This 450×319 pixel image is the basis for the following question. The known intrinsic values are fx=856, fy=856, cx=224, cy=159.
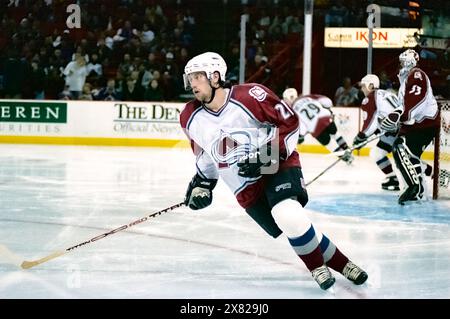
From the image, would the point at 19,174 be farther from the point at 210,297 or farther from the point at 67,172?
the point at 210,297

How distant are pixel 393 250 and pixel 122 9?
9.40m

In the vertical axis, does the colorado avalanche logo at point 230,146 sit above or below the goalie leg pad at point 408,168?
above

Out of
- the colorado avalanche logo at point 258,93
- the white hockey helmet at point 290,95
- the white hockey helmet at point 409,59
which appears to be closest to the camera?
the colorado avalanche logo at point 258,93

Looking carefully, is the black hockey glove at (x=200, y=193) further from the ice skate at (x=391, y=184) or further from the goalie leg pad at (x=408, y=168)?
the ice skate at (x=391, y=184)

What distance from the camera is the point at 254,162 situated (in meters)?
3.41

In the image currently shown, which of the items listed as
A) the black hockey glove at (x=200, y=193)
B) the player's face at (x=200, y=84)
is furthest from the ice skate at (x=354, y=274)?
the player's face at (x=200, y=84)

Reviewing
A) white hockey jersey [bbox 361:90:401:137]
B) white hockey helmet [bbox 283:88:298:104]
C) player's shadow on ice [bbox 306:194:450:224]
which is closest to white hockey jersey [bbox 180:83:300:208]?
player's shadow on ice [bbox 306:194:450:224]

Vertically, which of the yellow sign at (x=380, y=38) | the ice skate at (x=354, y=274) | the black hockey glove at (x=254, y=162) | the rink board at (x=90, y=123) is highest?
the yellow sign at (x=380, y=38)

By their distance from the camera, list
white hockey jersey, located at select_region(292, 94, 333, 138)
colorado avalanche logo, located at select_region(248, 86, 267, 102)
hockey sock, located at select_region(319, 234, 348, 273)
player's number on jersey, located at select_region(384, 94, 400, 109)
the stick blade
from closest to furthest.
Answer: colorado avalanche logo, located at select_region(248, 86, 267, 102), hockey sock, located at select_region(319, 234, 348, 273), the stick blade, player's number on jersey, located at select_region(384, 94, 400, 109), white hockey jersey, located at select_region(292, 94, 333, 138)

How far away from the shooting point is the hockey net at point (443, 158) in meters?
6.71

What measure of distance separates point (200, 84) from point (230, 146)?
0.30 meters

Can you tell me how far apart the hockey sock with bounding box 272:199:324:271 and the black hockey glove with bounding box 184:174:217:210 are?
13.1 inches

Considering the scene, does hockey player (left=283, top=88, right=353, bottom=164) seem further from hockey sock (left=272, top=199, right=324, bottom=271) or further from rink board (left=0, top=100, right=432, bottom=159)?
hockey sock (left=272, top=199, right=324, bottom=271)

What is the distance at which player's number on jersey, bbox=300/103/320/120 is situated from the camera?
8.95 metres
